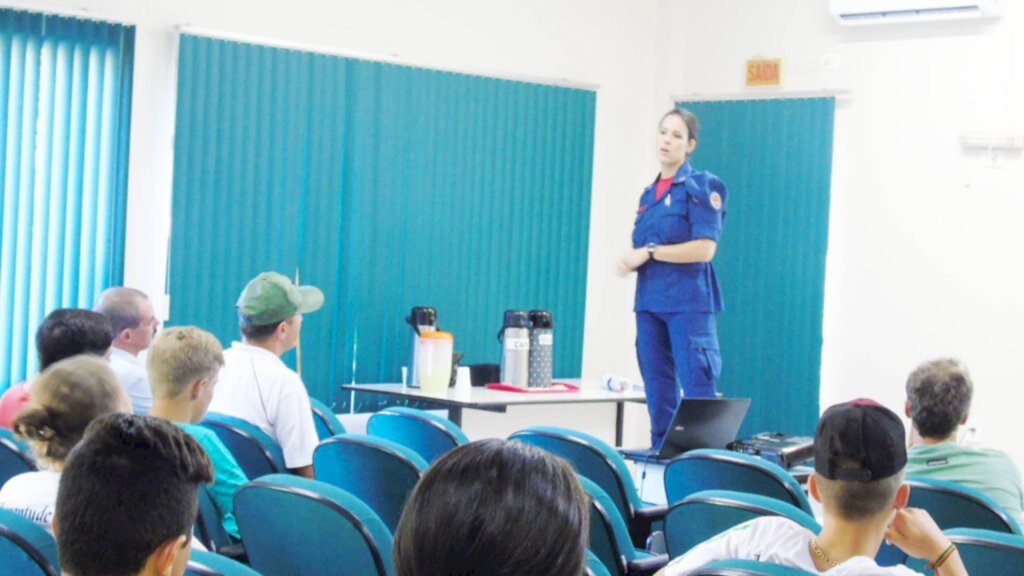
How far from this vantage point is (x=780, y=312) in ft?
23.7

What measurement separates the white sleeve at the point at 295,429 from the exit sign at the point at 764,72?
14.3 feet

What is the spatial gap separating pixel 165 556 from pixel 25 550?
541 mm

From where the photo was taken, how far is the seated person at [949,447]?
333cm

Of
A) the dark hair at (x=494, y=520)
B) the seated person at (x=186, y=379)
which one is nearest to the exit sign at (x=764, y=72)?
the seated person at (x=186, y=379)

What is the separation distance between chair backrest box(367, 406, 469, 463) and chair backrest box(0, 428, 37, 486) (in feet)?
3.73

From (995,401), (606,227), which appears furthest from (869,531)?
(606,227)

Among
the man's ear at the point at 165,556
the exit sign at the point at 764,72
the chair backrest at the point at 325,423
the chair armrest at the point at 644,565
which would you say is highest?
the exit sign at the point at 764,72

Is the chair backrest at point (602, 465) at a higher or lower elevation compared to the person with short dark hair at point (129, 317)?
lower

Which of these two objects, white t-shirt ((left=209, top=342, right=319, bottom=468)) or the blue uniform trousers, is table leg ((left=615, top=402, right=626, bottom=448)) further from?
white t-shirt ((left=209, top=342, right=319, bottom=468))

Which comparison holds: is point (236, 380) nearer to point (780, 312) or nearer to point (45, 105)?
point (45, 105)

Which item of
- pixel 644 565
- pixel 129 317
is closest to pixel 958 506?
pixel 644 565

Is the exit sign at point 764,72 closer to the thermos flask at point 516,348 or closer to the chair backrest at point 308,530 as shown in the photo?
the thermos flask at point 516,348

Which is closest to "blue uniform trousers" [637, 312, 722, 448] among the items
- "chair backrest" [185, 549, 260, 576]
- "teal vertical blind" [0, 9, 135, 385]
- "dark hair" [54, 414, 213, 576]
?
"teal vertical blind" [0, 9, 135, 385]

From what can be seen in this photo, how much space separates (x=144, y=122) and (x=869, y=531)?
4593 mm
